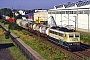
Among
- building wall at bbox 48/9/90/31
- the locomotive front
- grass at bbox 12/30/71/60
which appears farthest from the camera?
building wall at bbox 48/9/90/31

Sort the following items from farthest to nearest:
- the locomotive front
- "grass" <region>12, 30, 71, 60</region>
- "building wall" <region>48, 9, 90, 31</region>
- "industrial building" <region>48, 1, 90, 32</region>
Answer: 1. "building wall" <region>48, 9, 90, 31</region>
2. "industrial building" <region>48, 1, 90, 32</region>
3. the locomotive front
4. "grass" <region>12, 30, 71, 60</region>

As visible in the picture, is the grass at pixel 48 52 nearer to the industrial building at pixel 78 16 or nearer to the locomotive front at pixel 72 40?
the locomotive front at pixel 72 40

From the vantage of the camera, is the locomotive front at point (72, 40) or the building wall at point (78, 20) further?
the building wall at point (78, 20)

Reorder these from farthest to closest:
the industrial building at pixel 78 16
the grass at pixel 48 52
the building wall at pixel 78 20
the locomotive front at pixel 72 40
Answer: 1. the building wall at pixel 78 20
2. the industrial building at pixel 78 16
3. the locomotive front at pixel 72 40
4. the grass at pixel 48 52

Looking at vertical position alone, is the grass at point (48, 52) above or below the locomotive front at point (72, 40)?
below

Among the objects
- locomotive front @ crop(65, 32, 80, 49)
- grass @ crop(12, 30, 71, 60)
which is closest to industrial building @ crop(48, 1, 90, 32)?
grass @ crop(12, 30, 71, 60)

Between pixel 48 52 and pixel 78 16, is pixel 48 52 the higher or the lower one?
the lower one

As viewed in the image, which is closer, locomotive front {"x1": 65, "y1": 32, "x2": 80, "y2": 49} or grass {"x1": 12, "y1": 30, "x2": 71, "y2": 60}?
grass {"x1": 12, "y1": 30, "x2": 71, "y2": 60}

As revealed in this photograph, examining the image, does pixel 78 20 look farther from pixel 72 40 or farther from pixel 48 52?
pixel 48 52

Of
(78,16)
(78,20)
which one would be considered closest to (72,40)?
(78,16)

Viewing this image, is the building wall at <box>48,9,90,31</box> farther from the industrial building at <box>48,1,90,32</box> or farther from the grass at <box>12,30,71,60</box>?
the grass at <box>12,30,71,60</box>

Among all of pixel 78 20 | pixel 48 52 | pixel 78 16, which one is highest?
pixel 78 16

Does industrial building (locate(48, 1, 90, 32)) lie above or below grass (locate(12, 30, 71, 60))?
above

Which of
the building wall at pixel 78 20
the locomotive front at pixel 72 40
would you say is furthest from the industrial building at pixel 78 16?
the locomotive front at pixel 72 40
